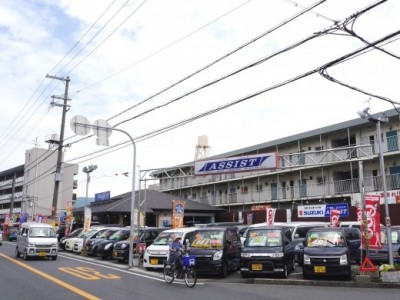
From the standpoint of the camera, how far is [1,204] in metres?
90.1

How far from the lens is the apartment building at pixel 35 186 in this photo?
79.1m

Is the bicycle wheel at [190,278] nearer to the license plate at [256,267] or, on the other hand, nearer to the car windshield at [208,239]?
the license plate at [256,267]

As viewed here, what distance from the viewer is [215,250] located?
1477cm

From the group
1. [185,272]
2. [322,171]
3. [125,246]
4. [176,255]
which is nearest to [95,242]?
[125,246]

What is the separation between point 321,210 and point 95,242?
48.6ft

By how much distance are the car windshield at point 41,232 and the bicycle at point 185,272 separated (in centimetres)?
1016

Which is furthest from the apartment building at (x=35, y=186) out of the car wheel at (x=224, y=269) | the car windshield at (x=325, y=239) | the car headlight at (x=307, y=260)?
the car headlight at (x=307, y=260)

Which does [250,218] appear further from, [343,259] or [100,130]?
[343,259]

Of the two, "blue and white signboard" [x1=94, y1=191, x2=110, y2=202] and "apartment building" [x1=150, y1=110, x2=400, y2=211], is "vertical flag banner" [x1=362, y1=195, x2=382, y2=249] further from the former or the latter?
"blue and white signboard" [x1=94, y1=191, x2=110, y2=202]

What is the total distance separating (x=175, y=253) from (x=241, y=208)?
28101mm

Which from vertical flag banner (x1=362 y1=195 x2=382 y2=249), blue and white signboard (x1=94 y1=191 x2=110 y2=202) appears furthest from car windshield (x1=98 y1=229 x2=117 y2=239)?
blue and white signboard (x1=94 y1=191 x2=110 y2=202)

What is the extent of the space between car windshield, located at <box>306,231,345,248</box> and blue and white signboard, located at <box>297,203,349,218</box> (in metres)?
13.1

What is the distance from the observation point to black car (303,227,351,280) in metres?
12.8

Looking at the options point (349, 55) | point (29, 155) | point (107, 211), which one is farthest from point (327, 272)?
point (29, 155)
